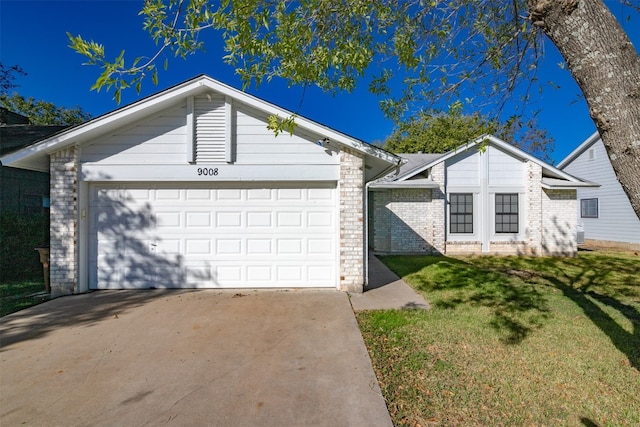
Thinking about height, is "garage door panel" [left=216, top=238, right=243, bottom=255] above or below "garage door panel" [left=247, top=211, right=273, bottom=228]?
below

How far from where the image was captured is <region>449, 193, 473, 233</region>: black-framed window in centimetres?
1340

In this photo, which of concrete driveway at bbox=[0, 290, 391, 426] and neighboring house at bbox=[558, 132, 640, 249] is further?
neighboring house at bbox=[558, 132, 640, 249]

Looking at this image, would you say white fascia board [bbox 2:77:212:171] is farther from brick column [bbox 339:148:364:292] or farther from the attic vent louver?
brick column [bbox 339:148:364:292]

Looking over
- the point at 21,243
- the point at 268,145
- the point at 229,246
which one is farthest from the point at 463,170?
the point at 21,243

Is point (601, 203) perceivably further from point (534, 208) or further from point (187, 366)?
point (187, 366)

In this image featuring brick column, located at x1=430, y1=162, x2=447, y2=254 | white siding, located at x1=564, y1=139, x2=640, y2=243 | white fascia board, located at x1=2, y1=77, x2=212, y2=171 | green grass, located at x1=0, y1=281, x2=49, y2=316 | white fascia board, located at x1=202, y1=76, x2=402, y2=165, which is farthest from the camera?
white siding, located at x1=564, y1=139, x2=640, y2=243

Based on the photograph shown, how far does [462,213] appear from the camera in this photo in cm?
1341

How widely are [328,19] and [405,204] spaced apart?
32.2ft

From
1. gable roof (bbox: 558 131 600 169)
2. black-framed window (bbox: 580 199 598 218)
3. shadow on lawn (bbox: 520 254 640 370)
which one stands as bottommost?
shadow on lawn (bbox: 520 254 640 370)

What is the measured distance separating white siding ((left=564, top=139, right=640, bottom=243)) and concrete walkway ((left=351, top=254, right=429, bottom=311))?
14548mm

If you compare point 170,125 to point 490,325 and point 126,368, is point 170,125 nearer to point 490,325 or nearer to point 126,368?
point 126,368

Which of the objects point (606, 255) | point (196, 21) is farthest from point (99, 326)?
point (606, 255)

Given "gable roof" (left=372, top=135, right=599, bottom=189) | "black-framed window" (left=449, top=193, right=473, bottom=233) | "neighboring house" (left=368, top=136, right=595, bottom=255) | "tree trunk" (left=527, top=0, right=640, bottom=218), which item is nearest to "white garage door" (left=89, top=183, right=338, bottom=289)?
"tree trunk" (left=527, top=0, right=640, bottom=218)

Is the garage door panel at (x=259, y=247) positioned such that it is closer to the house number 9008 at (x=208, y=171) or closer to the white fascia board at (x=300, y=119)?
the house number 9008 at (x=208, y=171)
